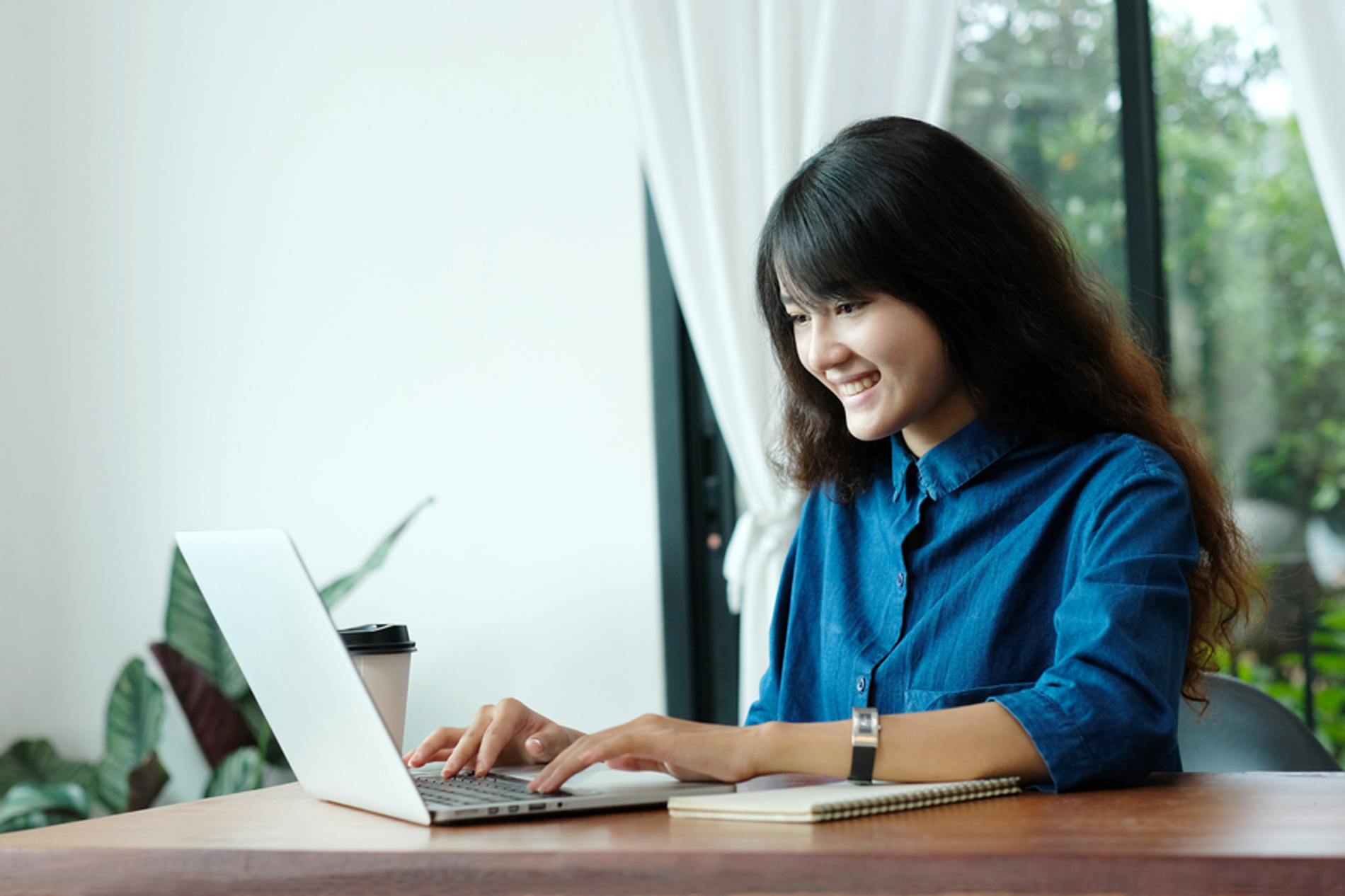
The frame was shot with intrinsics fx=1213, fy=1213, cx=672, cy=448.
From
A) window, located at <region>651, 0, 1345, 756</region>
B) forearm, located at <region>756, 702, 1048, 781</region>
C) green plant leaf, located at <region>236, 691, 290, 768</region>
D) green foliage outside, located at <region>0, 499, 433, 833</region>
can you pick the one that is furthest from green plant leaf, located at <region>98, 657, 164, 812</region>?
Answer: forearm, located at <region>756, 702, 1048, 781</region>

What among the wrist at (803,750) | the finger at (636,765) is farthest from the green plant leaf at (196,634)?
the wrist at (803,750)

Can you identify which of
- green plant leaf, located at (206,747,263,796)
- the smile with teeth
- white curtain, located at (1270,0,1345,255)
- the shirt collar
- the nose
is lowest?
green plant leaf, located at (206,747,263,796)

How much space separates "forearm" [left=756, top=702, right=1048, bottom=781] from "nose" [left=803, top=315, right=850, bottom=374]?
0.43 meters

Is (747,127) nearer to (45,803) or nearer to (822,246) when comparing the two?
(822,246)

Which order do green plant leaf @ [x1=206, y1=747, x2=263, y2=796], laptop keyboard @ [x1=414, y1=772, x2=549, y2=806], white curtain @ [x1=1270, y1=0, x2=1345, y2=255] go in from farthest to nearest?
green plant leaf @ [x1=206, y1=747, x2=263, y2=796] < white curtain @ [x1=1270, y1=0, x2=1345, y2=255] < laptop keyboard @ [x1=414, y1=772, x2=549, y2=806]

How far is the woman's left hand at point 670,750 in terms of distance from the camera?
91 centimetres

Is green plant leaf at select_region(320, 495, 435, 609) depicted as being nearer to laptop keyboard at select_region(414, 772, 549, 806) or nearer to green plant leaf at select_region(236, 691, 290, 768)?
green plant leaf at select_region(236, 691, 290, 768)

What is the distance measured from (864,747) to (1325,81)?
1.87m

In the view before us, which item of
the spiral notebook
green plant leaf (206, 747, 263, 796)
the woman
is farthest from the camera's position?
green plant leaf (206, 747, 263, 796)

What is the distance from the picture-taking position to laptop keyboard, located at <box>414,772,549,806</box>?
883 mm

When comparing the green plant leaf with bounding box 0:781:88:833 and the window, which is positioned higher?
A: the window

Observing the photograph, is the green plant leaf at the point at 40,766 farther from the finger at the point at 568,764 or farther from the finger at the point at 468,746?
the finger at the point at 568,764

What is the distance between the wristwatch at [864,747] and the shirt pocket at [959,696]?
25 cm

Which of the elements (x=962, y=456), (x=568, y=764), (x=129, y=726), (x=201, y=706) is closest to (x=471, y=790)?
(x=568, y=764)
